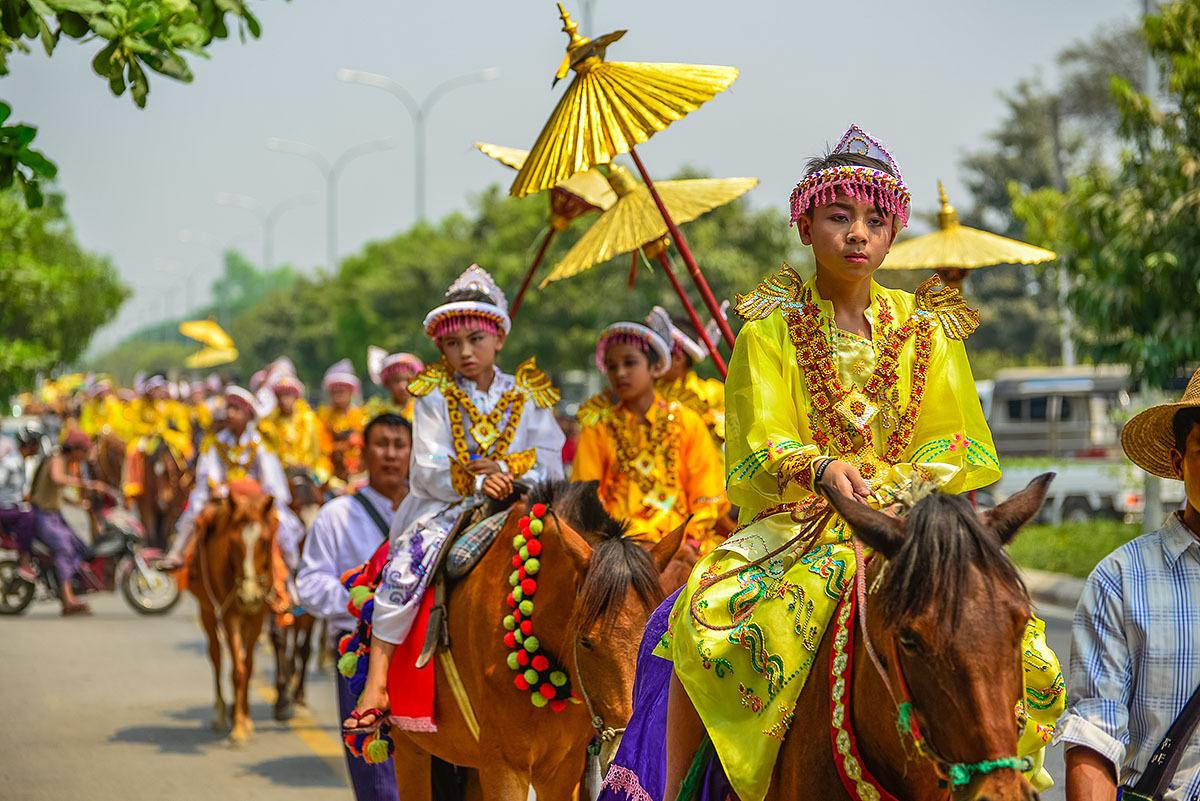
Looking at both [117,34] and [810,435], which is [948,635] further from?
[117,34]

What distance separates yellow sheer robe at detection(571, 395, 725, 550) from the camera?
880 centimetres

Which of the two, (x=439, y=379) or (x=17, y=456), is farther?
(x=17, y=456)

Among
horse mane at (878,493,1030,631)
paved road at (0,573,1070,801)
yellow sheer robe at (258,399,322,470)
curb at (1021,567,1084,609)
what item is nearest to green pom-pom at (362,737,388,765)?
paved road at (0,573,1070,801)

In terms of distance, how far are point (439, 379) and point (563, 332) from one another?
3184 cm

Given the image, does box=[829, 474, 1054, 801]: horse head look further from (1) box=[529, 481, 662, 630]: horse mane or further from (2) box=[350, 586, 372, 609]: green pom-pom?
(2) box=[350, 586, 372, 609]: green pom-pom

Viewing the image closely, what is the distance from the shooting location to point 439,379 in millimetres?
7039

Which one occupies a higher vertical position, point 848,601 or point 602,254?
point 602,254

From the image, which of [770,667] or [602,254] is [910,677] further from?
[602,254]

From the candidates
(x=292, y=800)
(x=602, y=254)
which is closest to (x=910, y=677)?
(x=602, y=254)

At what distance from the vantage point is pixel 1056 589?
16.9 metres

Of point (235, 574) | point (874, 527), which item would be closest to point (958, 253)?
point (235, 574)

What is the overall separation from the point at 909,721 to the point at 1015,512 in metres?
0.47

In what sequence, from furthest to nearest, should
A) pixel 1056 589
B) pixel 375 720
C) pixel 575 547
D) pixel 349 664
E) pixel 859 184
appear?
pixel 1056 589 < pixel 349 664 < pixel 375 720 < pixel 575 547 < pixel 859 184

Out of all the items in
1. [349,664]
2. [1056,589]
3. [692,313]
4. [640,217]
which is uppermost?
[640,217]
